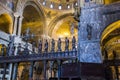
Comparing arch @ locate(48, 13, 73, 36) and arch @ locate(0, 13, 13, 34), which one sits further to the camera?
arch @ locate(48, 13, 73, 36)

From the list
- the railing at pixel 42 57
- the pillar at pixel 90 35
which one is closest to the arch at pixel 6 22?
the railing at pixel 42 57

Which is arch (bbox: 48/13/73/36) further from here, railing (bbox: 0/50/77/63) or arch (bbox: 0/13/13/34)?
railing (bbox: 0/50/77/63)

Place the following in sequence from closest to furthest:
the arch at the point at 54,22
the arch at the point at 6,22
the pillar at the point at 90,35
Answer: the pillar at the point at 90,35 → the arch at the point at 6,22 → the arch at the point at 54,22

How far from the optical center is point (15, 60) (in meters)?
10.5

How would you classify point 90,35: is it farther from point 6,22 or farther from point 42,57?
point 6,22

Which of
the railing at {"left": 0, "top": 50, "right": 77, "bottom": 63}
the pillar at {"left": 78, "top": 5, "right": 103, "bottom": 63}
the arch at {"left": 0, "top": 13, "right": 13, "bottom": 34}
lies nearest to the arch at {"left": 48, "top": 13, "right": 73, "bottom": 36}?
the arch at {"left": 0, "top": 13, "right": 13, "bottom": 34}

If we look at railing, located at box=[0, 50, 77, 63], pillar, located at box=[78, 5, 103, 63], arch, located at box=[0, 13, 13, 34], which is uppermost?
arch, located at box=[0, 13, 13, 34]

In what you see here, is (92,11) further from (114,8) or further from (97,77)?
(97,77)

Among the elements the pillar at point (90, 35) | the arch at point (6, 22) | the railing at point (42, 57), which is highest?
the arch at point (6, 22)

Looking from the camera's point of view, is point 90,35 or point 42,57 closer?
point 90,35

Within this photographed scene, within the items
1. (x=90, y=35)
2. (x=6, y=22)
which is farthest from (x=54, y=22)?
(x=90, y=35)

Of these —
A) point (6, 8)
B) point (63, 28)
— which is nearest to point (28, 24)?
point (63, 28)

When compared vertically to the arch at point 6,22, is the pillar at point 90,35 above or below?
below

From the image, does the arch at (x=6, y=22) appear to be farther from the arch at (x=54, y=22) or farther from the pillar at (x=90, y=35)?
the pillar at (x=90, y=35)
